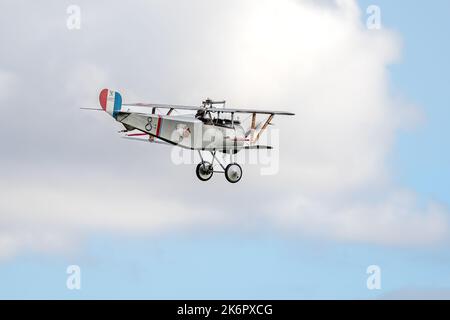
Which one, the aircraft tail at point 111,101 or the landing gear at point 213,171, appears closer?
the aircraft tail at point 111,101

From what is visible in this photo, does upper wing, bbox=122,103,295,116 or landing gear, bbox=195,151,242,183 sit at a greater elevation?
upper wing, bbox=122,103,295,116

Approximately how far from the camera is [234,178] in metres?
69.4

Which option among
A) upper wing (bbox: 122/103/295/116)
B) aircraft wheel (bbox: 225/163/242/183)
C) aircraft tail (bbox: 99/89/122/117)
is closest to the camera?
→ aircraft tail (bbox: 99/89/122/117)

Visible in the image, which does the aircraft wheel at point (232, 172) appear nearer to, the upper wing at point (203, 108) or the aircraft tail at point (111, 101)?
the upper wing at point (203, 108)

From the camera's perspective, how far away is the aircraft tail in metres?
65.6

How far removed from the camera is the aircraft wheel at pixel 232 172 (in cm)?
6931

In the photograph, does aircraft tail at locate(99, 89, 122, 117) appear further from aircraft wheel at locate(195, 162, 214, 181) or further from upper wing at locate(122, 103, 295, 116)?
aircraft wheel at locate(195, 162, 214, 181)

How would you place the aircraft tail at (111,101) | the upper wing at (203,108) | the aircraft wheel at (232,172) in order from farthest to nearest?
the aircraft wheel at (232,172), the upper wing at (203,108), the aircraft tail at (111,101)

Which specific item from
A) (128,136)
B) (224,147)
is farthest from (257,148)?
(128,136)

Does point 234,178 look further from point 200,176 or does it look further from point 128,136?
point 128,136

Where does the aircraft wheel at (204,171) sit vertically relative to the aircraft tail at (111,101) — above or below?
below

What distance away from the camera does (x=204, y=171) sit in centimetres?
6925

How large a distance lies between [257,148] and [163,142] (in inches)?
195

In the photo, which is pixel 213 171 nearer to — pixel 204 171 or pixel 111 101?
pixel 204 171
